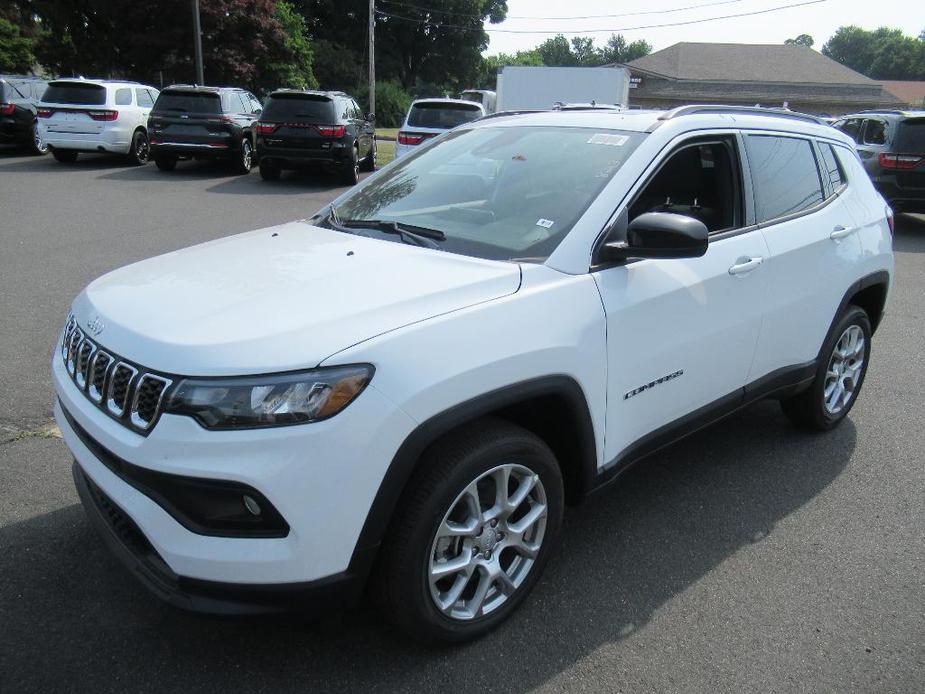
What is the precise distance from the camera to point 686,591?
3068 mm

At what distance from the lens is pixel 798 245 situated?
382cm

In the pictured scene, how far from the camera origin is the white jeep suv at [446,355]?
2.17 meters

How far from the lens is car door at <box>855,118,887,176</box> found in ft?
41.1

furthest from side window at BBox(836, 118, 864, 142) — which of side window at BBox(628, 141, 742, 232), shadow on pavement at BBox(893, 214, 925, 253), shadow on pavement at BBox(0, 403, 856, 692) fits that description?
shadow on pavement at BBox(0, 403, 856, 692)

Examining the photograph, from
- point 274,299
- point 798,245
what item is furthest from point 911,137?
point 274,299

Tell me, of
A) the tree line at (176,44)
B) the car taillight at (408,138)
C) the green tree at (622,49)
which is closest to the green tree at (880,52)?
the green tree at (622,49)

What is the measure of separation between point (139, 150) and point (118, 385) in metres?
17.0

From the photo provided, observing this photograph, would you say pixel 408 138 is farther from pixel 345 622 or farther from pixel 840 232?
pixel 345 622

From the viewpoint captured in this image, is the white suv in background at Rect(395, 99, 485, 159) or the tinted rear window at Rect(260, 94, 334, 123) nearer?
the tinted rear window at Rect(260, 94, 334, 123)

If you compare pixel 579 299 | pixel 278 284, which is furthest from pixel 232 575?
pixel 579 299

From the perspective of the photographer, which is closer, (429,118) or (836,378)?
(836,378)

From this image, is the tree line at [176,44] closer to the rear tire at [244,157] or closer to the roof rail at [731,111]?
the rear tire at [244,157]

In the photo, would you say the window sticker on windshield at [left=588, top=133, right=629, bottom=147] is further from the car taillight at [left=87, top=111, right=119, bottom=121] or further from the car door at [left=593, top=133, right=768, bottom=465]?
the car taillight at [left=87, top=111, right=119, bottom=121]

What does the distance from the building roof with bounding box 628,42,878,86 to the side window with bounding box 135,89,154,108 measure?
130 ft
